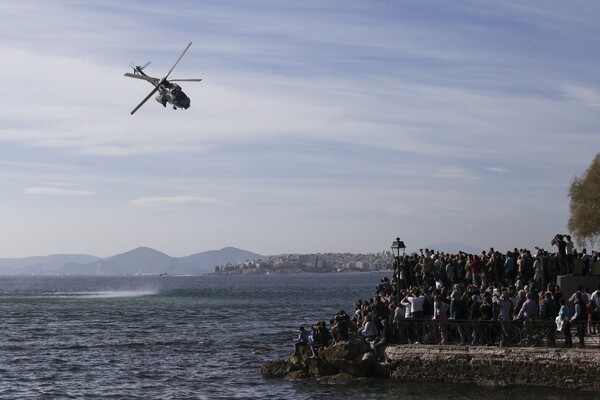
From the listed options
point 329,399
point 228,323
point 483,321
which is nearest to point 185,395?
point 329,399

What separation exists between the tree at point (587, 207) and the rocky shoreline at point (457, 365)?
128 feet

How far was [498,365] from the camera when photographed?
28844mm

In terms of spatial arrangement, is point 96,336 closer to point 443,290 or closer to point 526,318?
point 443,290

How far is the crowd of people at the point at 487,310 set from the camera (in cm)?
2889

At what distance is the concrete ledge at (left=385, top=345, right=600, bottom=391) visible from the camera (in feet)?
90.0

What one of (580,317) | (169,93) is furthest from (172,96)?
(580,317)

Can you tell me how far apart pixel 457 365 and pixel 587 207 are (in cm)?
4092

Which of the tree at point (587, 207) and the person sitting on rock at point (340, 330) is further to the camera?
the tree at point (587, 207)

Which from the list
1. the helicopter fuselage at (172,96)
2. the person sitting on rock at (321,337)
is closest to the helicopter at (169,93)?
the helicopter fuselage at (172,96)

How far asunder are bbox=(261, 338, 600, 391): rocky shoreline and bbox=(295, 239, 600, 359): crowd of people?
1.60 ft

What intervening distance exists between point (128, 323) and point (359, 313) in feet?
114

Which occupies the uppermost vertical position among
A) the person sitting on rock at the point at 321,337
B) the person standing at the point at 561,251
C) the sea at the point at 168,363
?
the person standing at the point at 561,251

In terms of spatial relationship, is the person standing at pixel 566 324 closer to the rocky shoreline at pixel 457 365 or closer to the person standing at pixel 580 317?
the person standing at pixel 580 317

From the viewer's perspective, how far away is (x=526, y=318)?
2892 centimetres
